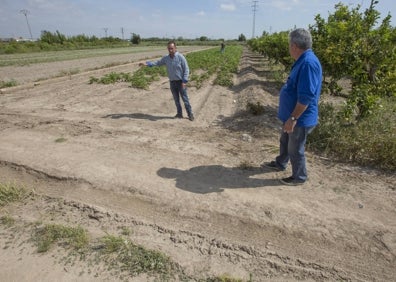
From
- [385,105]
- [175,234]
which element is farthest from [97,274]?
[385,105]

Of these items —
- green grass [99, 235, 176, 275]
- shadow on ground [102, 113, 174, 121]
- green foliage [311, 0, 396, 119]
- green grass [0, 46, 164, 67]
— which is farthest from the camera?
green grass [0, 46, 164, 67]

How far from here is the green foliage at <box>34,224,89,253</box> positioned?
2.82 meters

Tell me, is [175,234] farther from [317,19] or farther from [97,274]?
[317,19]

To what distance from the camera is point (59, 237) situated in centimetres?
294

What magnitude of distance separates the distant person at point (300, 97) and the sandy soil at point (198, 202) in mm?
481

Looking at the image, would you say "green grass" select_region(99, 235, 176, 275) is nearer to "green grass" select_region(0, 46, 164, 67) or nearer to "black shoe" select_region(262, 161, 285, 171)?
"black shoe" select_region(262, 161, 285, 171)

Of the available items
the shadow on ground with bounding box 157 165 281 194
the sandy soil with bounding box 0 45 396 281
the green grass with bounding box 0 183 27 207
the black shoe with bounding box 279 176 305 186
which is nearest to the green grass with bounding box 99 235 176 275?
the sandy soil with bounding box 0 45 396 281

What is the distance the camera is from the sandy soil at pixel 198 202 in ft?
8.68

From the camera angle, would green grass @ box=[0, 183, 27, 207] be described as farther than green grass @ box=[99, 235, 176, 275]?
Yes

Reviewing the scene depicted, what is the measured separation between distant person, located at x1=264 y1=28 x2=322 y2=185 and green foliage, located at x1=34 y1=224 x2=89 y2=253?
269 centimetres

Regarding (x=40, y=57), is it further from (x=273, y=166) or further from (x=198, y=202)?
(x=198, y=202)

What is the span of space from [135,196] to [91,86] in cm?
943

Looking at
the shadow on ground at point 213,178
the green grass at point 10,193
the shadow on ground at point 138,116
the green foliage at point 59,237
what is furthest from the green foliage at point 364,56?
the green grass at point 10,193

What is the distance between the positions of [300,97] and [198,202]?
1.81m
